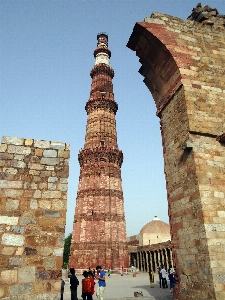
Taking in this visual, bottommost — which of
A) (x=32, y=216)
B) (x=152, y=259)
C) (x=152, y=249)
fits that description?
(x=152, y=259)

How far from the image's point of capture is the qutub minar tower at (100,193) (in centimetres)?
1762

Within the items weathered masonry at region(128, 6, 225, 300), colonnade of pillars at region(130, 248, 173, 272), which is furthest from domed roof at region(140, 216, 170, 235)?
weathered masonry at region(128, 6, 225, 300)

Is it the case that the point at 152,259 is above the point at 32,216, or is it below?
below

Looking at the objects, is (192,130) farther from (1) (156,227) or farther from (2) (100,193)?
(1) (156,227)

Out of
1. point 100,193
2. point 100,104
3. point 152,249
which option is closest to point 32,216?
point 100,193

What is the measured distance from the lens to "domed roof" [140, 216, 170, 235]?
103ft

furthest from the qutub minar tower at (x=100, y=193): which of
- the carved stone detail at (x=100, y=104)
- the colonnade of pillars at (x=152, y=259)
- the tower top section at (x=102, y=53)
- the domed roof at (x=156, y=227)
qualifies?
the domed roof at (x=156, y=227)

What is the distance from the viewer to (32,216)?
12.6ft

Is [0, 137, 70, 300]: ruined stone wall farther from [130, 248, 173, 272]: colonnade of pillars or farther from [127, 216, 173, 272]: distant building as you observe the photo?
[130, 248, 173, 272]: colonnade of pillars

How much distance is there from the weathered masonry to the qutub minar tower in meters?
13.7

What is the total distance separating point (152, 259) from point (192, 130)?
1905 cm

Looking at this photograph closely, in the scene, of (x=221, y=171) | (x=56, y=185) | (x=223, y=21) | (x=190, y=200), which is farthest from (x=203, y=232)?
(x=223, y=21)

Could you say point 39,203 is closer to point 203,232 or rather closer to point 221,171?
point 203,232

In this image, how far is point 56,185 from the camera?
13.5 ft
